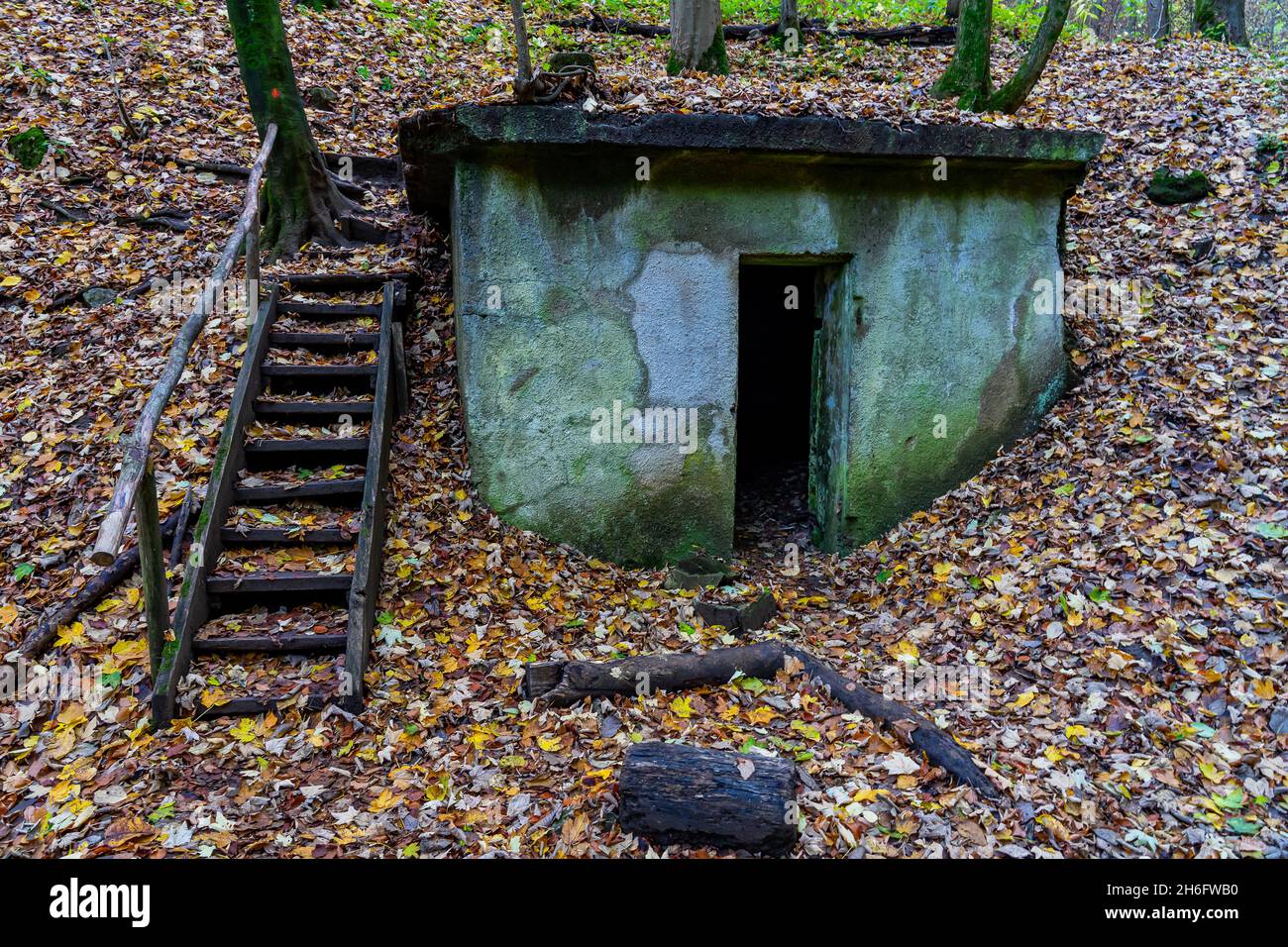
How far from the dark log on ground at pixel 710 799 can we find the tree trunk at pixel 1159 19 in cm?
1401

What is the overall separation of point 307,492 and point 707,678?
276cm

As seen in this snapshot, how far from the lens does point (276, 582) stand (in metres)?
4.68

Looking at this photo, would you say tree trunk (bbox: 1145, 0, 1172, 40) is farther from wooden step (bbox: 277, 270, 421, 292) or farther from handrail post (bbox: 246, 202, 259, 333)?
handrail post (bbox: 246, 202, 259, 333)

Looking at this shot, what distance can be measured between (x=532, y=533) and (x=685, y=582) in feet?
3.75

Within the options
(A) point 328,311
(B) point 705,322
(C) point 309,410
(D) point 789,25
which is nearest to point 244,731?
(C) point 309,410

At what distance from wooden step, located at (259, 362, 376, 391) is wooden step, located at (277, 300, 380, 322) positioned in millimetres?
712

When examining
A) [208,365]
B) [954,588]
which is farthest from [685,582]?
[208,365]

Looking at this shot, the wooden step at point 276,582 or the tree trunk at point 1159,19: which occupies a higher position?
the tree trunk at point 1159,19

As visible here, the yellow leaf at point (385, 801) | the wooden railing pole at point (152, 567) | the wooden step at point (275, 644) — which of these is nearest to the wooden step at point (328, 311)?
the wooden railing pole at point (152, 567)

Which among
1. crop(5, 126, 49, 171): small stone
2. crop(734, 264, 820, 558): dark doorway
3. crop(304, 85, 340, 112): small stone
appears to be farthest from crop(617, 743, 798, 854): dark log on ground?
crop(304, 85, 340, 112): small stone

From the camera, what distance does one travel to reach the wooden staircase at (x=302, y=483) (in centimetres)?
437

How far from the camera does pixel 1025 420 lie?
658 centimetres

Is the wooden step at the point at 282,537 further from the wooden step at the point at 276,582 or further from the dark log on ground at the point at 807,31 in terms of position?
the dark log on ground at the point at 807,31
